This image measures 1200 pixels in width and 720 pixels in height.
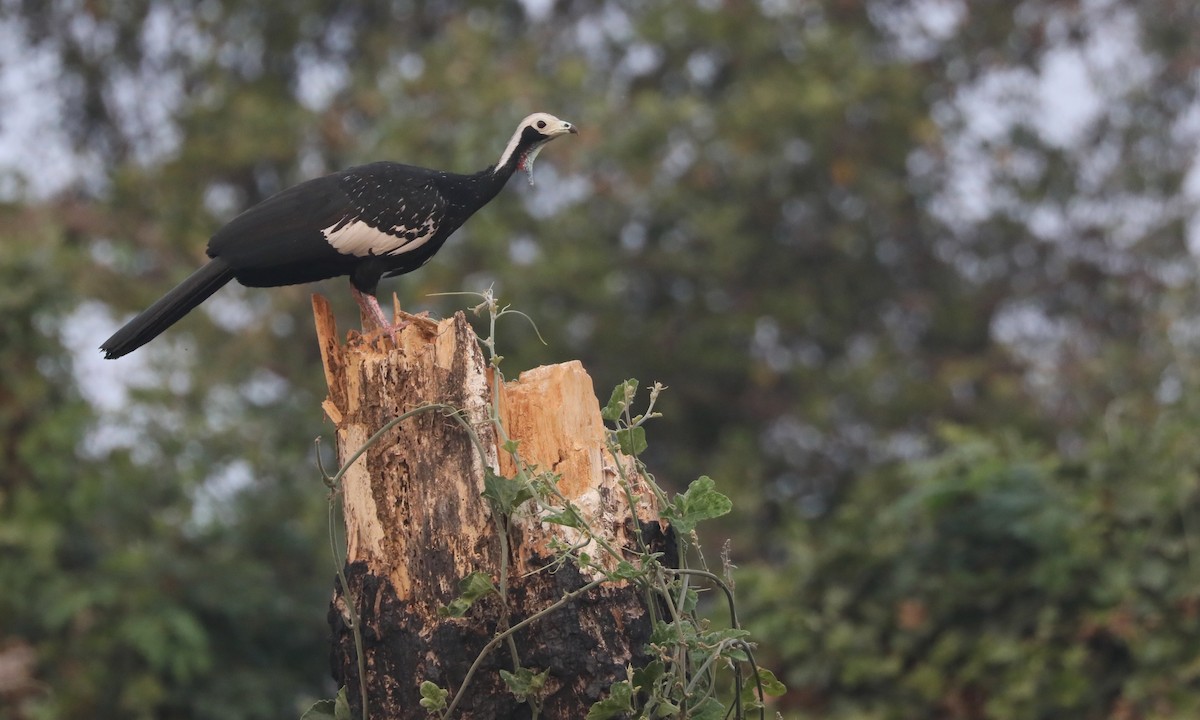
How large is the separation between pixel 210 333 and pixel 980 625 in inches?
263

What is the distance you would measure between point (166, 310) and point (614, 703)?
1.56m

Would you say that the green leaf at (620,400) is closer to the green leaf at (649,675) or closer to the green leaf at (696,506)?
the green leaf at (696,506)

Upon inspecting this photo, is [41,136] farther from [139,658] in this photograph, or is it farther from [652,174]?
[139,658]

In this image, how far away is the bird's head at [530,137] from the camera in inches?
179

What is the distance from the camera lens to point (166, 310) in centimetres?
396

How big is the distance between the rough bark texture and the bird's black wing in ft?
1.73

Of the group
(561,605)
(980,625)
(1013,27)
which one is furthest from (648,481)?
(1013,27)

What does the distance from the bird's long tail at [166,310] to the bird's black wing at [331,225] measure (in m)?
0.06

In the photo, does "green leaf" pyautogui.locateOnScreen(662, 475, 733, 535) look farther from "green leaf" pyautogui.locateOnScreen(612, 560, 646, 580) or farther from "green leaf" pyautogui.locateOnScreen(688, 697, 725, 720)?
"green leaf" pyautogui.locateOnScreen(688, 697, 725, 720)

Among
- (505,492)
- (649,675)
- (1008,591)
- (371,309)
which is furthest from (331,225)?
(1008,591)

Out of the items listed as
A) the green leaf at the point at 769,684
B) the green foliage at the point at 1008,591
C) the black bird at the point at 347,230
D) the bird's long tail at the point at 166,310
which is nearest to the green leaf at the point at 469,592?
the green leaf at the point at 769,684

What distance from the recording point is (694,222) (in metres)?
11.9

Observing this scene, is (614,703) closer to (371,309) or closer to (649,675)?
(649,675)

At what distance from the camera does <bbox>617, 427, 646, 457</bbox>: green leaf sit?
3.47 m
